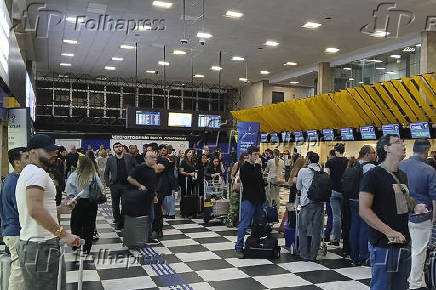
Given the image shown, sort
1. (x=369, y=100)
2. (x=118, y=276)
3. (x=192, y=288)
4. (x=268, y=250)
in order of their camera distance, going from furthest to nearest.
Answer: (x=369, y=100), (x=268, y=250), (x=118, y=276), (x=192, y=288)

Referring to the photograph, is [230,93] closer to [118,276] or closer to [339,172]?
[339,172]

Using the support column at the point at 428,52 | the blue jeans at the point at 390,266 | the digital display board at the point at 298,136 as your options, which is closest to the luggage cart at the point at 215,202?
the blue jeans at the point at 390,266

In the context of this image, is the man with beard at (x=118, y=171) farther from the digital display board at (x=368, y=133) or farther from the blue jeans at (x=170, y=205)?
the digital display board at (x=368, y=133)

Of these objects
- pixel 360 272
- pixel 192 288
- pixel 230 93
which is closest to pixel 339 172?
pixel 360 272

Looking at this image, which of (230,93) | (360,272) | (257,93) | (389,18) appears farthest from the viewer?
(230,93)

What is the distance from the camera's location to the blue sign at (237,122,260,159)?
36.0 ft

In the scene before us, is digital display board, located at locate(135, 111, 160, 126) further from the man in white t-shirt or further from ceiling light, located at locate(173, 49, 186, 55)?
the man in white t-shirt

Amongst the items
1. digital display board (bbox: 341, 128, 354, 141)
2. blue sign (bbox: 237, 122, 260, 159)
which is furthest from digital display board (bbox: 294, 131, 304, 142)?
blue sign (bbox: 237, 122, 260, 159)

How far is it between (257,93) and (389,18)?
37.8 ft

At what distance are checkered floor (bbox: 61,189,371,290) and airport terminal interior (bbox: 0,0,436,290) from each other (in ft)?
0.11

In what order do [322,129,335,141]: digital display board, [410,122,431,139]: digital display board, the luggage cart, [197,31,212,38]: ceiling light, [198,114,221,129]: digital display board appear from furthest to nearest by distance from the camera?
[322,129,335,141]: digital display board
[198,114,221,129]: digital display board
[197,31,212,38]: ceiling light
[410,122,431,139]: digital display board
the luggage cart

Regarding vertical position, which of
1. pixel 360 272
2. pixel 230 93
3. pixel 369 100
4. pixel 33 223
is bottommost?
pixel 360 272

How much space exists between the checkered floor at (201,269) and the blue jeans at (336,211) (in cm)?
28

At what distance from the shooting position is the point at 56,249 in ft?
9.27
